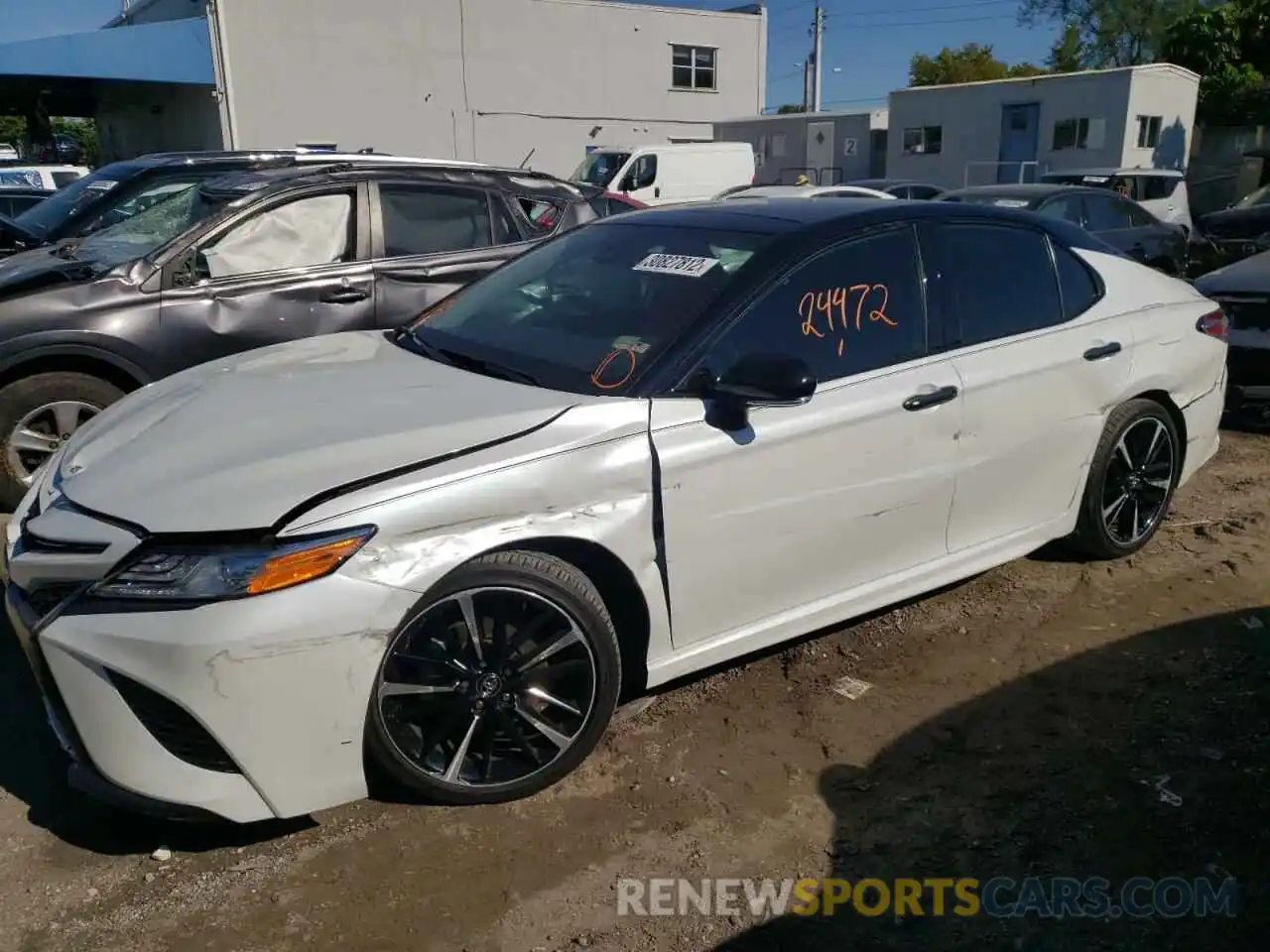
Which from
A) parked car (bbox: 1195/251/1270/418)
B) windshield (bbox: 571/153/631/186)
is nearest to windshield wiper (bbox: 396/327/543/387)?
parked car (bbox: 1195/251/1270/418)

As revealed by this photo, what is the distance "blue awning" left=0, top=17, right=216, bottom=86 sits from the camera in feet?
83.9

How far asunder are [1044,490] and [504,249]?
3.54 metres

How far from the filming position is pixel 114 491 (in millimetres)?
2781

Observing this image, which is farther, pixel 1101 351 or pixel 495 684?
pixel 1101 351

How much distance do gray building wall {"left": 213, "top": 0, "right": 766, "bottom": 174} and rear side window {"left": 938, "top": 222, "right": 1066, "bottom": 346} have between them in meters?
25.8

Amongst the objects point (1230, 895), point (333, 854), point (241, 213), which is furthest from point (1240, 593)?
point (241, 213)

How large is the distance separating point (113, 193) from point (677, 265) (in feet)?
21.1

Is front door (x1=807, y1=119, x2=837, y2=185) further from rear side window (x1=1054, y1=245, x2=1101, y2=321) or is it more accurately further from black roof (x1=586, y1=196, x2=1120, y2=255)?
black roof (x1=586, y1=196, x2=1120, y2=255)

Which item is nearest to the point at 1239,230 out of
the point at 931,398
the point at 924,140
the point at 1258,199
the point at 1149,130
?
the point at 1258,199

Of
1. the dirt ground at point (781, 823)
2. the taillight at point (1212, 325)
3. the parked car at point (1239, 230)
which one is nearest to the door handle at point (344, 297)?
the dirt ground at point (781, 823)

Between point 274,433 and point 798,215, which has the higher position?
point 798,215

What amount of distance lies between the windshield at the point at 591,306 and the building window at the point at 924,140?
27859mm

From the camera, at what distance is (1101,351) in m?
4.25

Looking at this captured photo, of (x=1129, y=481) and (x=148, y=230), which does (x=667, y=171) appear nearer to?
(x=148, y=230)
